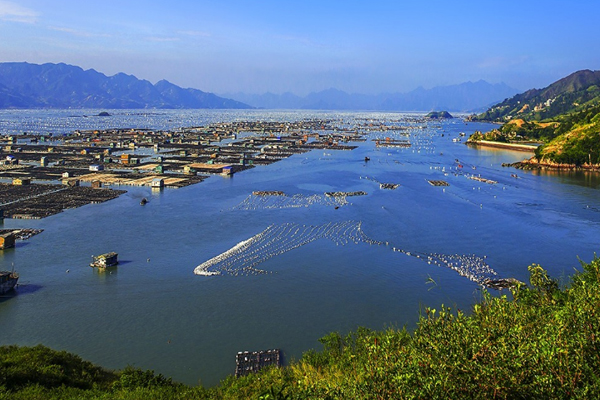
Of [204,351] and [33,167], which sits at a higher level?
[33,167]

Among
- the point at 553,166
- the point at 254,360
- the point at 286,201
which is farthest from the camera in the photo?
the point at 553,166

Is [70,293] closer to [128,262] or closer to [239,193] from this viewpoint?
[128,262]

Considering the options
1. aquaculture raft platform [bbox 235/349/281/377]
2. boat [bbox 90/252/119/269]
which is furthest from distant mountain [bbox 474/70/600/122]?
aquaculture raft platform [bbox 235/349/281/377]

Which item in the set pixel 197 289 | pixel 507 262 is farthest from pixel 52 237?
pixel 507 262

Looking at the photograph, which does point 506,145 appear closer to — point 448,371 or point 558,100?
point 558,100

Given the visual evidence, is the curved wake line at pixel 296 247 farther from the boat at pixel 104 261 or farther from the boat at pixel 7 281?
the boat at pixel 7 281

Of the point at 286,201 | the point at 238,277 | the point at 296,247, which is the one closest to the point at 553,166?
the point at 286,201

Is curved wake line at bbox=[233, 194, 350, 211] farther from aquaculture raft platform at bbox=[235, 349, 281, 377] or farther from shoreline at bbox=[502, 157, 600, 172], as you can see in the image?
shoreline at bbox=[502, 157, 600, 172]
